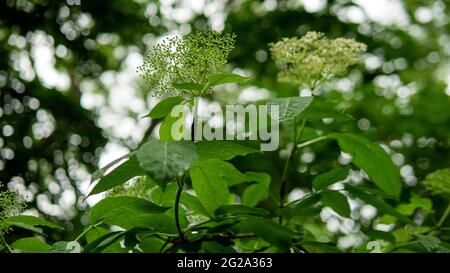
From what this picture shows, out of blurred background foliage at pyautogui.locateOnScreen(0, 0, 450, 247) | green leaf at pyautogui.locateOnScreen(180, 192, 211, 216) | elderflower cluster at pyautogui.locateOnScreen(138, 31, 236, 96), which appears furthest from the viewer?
blurred background foliage at pyautogui.locateOnScreen(0, 0, 450, 247)

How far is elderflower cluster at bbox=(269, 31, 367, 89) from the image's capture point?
5.00ft

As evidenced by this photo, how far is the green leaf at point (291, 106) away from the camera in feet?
3.26

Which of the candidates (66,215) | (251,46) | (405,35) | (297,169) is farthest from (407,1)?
(66,215)

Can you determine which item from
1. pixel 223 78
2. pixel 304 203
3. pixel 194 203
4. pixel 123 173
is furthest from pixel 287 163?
pixel 123 173

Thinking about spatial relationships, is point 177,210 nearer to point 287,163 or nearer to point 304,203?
point 304,203

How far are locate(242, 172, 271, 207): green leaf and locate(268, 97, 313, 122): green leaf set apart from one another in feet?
1.36

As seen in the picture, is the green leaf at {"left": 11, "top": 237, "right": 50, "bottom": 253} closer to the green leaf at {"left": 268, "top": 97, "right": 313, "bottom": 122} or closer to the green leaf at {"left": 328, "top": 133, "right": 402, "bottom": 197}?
the green leaf at {"left": 268, "top": 97, "right": 313, "bottom": 122}

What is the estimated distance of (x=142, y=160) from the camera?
844 mm

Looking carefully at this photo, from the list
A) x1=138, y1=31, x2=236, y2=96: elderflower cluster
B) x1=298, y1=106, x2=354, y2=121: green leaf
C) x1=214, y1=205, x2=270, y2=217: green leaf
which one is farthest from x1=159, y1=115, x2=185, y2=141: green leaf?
x1=298, y1=106, x2=354, y2=121: green leaf

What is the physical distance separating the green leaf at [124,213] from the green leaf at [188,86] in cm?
22

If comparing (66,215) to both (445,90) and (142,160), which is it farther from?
(445,90)

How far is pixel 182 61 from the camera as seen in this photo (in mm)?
1087

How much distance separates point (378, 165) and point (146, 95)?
3.56 metres
